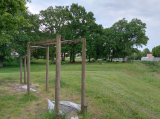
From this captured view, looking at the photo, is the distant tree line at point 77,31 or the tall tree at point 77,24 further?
the tall tree at point 77,24

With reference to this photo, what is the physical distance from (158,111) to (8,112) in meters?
5.00

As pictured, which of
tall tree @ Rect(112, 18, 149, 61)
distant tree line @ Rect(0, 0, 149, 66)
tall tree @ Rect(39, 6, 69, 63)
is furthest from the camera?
tall tree @ Rect(112, 18, 149, 61)

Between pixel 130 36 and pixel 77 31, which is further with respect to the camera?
pixel 130 36

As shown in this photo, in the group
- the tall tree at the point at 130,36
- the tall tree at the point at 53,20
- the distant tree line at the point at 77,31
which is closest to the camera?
the distant tree line at the point at 77,31

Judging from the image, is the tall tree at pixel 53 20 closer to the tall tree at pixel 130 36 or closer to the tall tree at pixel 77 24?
the tall tree at pixel 77 24

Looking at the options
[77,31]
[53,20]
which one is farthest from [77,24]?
[53,20]

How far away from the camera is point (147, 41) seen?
30672 mm

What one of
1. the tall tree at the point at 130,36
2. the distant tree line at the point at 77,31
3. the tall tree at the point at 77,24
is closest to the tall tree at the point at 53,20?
the distant tree line at the point at 77,31

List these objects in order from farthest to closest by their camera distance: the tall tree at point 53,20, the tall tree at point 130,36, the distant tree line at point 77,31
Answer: the tall tree at point 130,36 < the tall tree at point 53,20 < the distant tree line at point 77,31

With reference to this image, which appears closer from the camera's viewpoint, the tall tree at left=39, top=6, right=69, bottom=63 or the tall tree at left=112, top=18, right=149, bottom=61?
the tall tree at left=39, top=6, right=69, bottom=63

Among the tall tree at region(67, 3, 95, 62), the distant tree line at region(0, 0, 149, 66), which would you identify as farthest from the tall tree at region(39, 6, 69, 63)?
the tall tree at region(67, 3, 95, 62)

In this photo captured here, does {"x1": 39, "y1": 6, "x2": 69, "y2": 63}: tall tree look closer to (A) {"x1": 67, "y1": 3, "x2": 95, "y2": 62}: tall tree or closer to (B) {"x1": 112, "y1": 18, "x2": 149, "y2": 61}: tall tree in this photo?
(A) {"x1": 67, "y1": 3, "x2": 95, "y2": 62}: tall tree

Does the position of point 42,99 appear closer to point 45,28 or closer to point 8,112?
point 8,112

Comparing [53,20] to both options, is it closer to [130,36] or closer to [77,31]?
[77,31]
